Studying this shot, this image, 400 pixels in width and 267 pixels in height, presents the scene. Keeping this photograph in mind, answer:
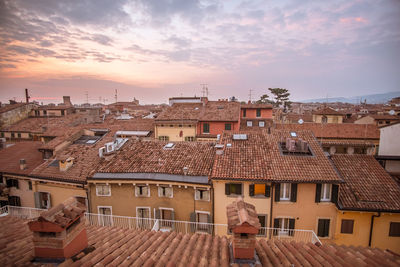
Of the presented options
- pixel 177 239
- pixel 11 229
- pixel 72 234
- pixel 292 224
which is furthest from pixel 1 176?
pixel 292 224

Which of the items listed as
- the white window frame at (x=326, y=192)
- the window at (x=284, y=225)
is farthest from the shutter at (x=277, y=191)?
the white window frame at (x=326, y=192)

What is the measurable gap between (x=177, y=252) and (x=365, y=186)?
1421cm

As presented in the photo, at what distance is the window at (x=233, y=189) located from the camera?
13555 mm

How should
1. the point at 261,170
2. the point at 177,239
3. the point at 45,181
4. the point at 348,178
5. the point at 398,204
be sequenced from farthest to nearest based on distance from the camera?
1. the point at 45,181
2. the point at 348,178
3. the point at 261,170
4. the point at 398,204
5. the point at 177,239

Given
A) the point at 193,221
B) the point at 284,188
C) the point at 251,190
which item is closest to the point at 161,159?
the point at 193,221

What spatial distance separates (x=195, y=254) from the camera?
557cm

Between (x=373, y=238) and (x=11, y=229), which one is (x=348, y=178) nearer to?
(x=373, y=238)

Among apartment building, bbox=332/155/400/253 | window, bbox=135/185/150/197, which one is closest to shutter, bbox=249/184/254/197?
apartment building, bbox=332/155/400/253

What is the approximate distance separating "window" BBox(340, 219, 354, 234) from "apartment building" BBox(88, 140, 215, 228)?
8.12 meters

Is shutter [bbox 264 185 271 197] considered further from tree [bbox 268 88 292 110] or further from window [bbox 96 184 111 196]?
tree [bbox 268 88 292 110]

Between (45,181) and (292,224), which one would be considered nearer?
(292,224)

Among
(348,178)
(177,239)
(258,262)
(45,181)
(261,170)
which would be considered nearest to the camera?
(258,262)

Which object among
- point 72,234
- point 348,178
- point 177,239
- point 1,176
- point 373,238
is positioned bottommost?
point 373,238

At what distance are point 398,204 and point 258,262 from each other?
12.8 m
